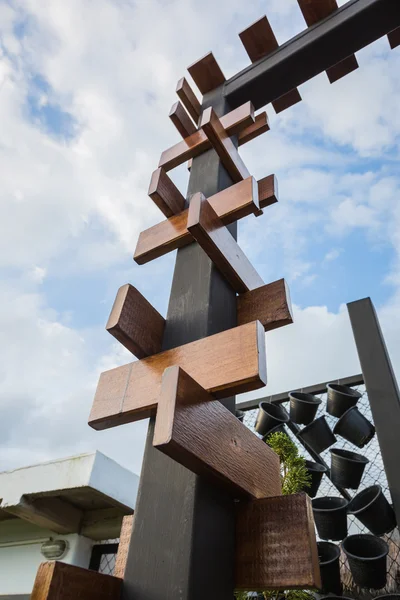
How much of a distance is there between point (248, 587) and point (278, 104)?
6.34 ft

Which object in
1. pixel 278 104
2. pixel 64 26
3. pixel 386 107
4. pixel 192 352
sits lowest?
pixel 192 352

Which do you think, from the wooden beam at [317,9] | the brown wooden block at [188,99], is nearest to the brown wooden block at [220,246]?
the brown wooden block at [188,99]

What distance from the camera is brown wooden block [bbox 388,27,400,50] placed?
1.69 meters

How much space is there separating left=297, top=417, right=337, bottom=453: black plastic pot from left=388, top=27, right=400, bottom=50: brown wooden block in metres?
2.22

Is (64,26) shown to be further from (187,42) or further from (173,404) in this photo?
(173,404)

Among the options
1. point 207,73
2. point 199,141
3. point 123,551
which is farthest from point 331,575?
point 207,73

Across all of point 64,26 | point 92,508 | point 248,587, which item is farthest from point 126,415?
point 64,26

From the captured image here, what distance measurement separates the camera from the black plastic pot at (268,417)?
117 inches

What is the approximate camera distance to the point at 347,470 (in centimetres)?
242

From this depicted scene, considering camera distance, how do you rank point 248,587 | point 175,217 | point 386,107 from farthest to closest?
point 386,107, point 175,217, point 248,587

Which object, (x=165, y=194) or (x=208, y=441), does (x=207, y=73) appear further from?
(x=208, y=441)

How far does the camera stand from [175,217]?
1.16 meters

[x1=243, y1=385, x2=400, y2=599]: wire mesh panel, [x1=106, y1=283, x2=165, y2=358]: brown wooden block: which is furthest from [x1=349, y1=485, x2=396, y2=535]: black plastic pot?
[x1=106, y1=283, x2=165, y2=358]: brown wooden block

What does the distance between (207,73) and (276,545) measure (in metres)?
1.81
